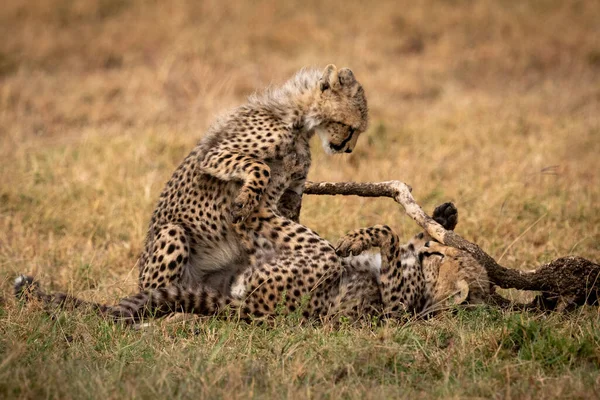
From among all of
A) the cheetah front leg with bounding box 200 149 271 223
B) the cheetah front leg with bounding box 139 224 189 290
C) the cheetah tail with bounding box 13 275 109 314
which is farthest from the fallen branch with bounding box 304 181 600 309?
the cheetah tail with bounding box 13 275 109 314

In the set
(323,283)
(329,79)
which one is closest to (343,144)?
(329,79)

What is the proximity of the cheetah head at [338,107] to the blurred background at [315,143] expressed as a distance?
49 centimetres

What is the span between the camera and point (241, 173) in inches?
167

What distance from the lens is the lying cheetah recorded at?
4.19 metres

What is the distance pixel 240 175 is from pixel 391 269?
86cm

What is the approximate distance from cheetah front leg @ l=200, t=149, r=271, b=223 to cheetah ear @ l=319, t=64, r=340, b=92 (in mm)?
631

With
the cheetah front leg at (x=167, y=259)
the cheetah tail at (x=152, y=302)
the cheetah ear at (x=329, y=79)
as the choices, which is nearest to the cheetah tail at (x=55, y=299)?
the cheetah tail at (x=152, y=302)

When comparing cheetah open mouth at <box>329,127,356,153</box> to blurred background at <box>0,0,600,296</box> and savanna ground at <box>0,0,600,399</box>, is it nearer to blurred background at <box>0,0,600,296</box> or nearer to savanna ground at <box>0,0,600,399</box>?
blurred background at <box>0,0,600,296</box>

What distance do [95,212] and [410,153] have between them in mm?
2817

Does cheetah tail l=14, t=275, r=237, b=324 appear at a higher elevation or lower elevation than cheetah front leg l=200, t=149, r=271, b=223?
lower

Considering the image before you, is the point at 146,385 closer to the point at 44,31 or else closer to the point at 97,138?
the point at 97,138

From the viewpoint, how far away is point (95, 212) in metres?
5.84

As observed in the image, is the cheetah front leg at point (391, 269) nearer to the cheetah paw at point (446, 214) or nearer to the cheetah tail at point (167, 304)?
the cheetah paw at point (446, 214)

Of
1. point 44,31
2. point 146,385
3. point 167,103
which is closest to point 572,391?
point 146,385
